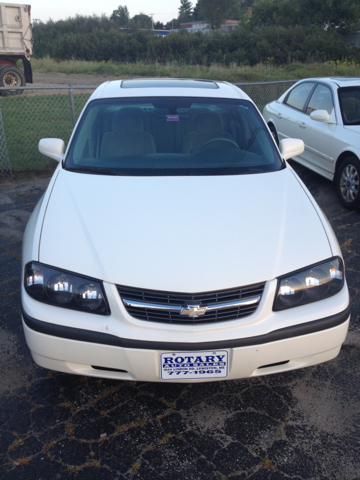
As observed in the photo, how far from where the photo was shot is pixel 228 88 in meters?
3.84

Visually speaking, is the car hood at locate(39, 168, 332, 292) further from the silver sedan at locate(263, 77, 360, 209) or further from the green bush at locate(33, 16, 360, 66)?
the green bush at locate(33, 16, 360, 66)

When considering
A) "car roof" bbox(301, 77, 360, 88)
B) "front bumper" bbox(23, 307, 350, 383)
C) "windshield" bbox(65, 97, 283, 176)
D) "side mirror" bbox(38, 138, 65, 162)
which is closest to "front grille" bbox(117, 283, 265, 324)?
"front bumper" bbox(23, 307, 350, 383)

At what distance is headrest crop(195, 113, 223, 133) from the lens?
11.2ft

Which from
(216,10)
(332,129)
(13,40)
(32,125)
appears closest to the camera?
(332,129)

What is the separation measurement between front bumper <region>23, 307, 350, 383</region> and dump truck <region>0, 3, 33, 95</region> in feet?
46.9

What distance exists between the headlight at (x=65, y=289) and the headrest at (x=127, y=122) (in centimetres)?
153

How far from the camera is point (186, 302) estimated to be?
6.72ft

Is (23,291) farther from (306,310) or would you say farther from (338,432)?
(338,432)

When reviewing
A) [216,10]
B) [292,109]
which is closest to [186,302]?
[292,109]

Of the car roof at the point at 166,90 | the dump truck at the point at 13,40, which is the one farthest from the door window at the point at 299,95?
the dump truck at the point at 13,40

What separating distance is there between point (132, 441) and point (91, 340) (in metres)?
0.59

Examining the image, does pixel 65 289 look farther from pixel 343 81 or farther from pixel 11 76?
pixel 11 76

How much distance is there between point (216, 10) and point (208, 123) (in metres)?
77.0

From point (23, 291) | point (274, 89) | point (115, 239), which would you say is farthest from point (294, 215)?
point (274, 89)
